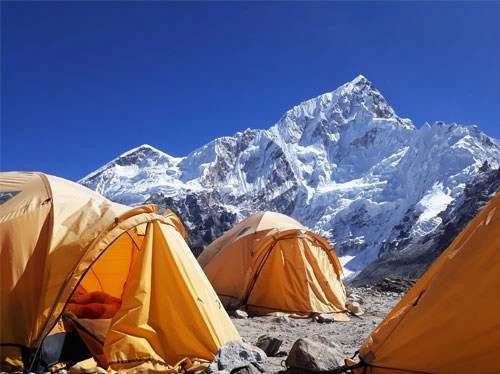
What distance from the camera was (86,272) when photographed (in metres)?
6.36

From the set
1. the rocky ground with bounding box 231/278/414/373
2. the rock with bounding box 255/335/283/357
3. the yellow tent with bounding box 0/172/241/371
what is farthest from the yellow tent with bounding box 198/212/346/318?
the yellow tent with bounding box 0/172/241/371

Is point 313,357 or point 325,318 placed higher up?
point 313,357

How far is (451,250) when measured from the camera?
555 centimetres

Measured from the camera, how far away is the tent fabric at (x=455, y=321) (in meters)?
4.68

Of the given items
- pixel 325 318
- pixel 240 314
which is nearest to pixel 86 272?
pixel 240 314

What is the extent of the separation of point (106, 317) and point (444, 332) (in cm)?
499

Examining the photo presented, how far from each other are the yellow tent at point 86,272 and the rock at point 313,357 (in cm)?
111

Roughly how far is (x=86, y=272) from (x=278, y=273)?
20.1 ft

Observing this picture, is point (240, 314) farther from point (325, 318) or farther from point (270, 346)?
point (270, 346)

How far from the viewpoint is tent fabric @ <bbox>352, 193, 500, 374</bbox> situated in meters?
4.68

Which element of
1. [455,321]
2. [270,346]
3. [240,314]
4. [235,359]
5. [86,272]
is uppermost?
[86,272]

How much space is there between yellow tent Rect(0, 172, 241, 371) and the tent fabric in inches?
92.9

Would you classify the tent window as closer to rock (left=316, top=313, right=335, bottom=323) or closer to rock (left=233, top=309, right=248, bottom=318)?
rock (left=233, top=309, right=248, bottom=318)

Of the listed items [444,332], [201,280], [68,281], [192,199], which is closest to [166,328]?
[201,280]
